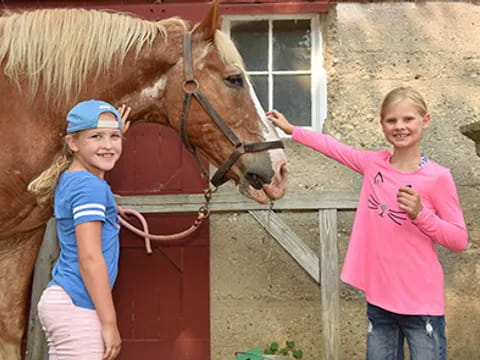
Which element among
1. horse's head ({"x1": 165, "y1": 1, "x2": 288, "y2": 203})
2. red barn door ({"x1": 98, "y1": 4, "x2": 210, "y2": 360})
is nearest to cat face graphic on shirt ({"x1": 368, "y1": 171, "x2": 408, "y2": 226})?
horse's head ({"x1": 165, "y1": 1, "x2": 288, "y2": 203})

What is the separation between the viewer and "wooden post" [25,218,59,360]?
2.96 m

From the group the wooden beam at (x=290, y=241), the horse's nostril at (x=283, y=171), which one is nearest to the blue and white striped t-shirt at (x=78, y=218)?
the horse's nostril at (x=283, y=171)

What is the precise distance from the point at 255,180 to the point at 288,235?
90 cm

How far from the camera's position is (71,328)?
4.58ft

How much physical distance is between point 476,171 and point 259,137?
1.76 meters

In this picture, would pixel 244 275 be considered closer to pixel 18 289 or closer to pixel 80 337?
pixel 18 289

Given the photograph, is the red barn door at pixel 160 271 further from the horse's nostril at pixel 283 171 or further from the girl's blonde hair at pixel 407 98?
the girl's blonde hair at pixel 407 98

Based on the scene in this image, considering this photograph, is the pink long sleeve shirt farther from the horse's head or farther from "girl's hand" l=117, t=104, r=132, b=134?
"girl's hand" l=117, t=104, r=132, b=134

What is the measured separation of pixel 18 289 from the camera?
2.32 meters

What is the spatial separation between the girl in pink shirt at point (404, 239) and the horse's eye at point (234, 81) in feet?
1.99

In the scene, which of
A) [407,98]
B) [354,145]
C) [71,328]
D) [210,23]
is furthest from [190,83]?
[354,145]

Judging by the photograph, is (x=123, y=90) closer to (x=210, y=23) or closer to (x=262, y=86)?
(x=210, y=23)

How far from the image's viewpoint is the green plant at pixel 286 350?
3.08 meters

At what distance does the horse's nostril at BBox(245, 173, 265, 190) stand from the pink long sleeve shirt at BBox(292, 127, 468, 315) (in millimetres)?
423
